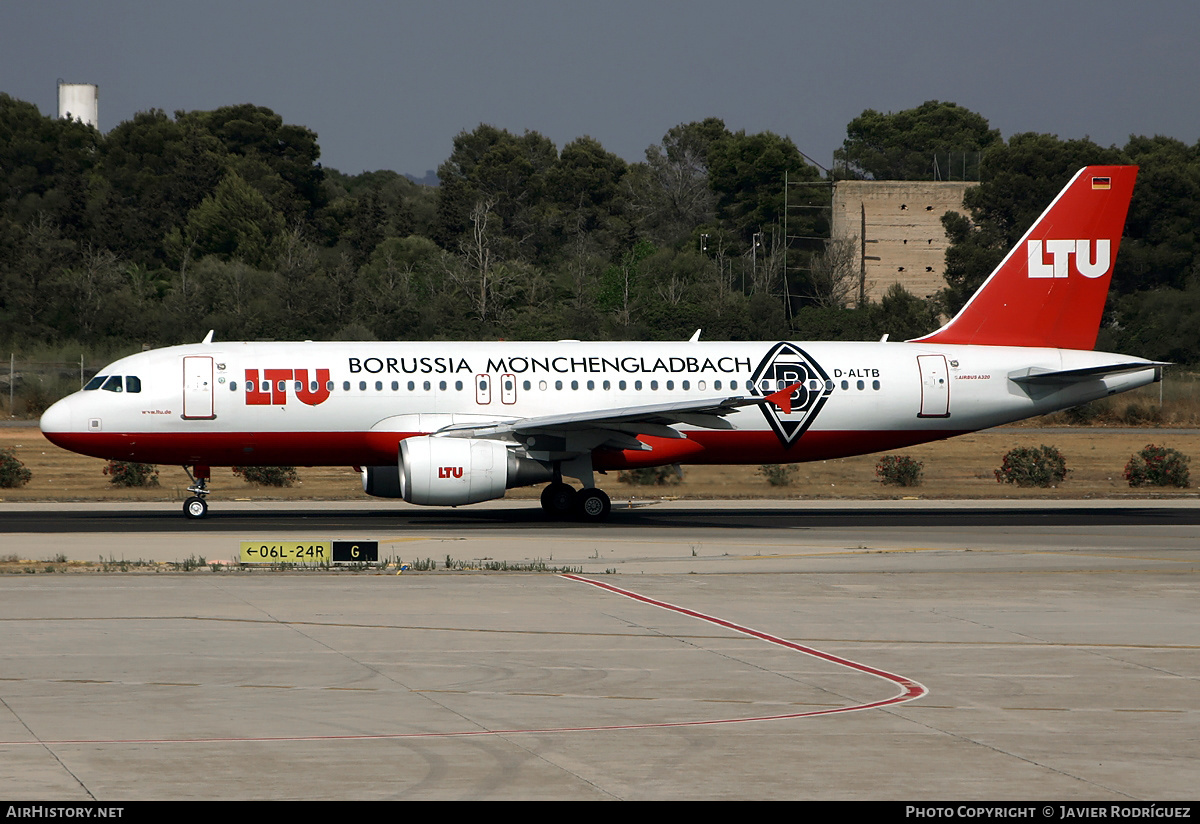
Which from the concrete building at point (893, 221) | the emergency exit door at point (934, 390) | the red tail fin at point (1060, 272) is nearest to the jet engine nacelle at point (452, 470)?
the emergency exit door at point (934, 390)

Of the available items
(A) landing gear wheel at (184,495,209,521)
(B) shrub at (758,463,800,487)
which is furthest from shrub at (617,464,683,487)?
(A) landing gear wheel at (184,495,209,521)

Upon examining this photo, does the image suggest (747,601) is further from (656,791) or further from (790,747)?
(656,791)

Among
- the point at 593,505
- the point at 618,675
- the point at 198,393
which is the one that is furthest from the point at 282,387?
the point at 618,675

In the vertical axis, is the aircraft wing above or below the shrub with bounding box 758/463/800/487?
above

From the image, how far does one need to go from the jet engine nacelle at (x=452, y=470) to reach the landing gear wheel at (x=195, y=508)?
4.47m

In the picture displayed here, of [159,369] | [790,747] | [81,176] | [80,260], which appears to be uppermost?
[81,176]

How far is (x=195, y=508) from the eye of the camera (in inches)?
1141

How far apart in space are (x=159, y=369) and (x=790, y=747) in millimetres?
21659

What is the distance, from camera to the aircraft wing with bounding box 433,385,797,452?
2747cm

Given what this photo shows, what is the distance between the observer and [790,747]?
10500mm

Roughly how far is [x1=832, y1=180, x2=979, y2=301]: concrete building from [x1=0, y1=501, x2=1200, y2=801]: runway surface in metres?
79.5

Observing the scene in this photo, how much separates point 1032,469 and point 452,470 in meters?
19.5

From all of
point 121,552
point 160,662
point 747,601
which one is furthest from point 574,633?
point 121,552

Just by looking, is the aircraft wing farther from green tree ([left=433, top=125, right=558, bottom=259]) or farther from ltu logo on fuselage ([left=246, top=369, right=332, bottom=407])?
green tree ([left=433, top=125, right=558, bottom=259])
